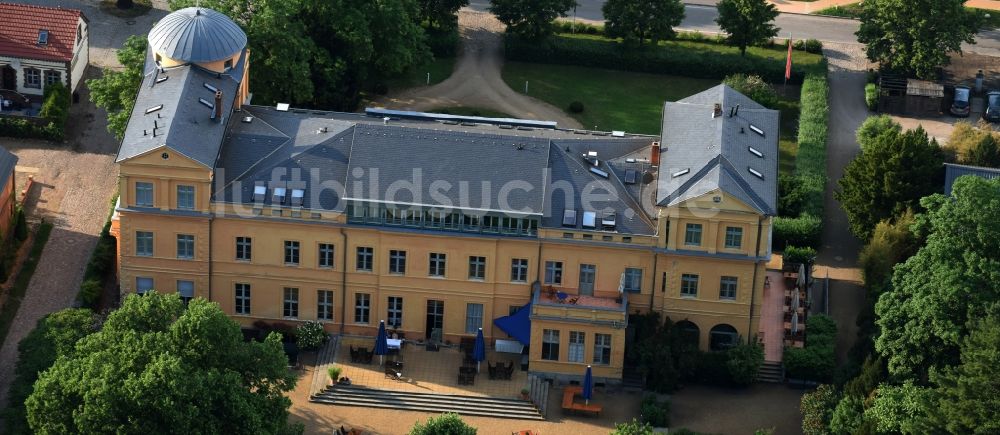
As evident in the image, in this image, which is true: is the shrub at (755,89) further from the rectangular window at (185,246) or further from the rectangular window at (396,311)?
the rectangular window at (185,246)

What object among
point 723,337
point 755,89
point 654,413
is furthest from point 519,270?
point 755,89

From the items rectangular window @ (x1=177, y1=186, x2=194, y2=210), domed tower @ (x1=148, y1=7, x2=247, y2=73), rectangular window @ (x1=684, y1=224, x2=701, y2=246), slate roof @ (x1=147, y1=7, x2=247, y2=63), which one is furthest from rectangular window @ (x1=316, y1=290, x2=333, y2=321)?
rectangular window @ (x1=684, y1=224, x2=701, y2=246)

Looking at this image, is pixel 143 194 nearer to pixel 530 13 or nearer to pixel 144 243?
pixel 144 243

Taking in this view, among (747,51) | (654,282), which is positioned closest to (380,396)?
(654,282)

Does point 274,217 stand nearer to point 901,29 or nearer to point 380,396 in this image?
point 380,396

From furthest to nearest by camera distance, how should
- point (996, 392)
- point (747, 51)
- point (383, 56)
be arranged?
point (747, 51)
point (383, 56)
point (996, 392)

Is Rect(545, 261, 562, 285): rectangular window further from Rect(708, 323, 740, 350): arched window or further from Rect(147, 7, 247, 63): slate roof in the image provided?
Rect(147, 7, 247, 63): slate roof
